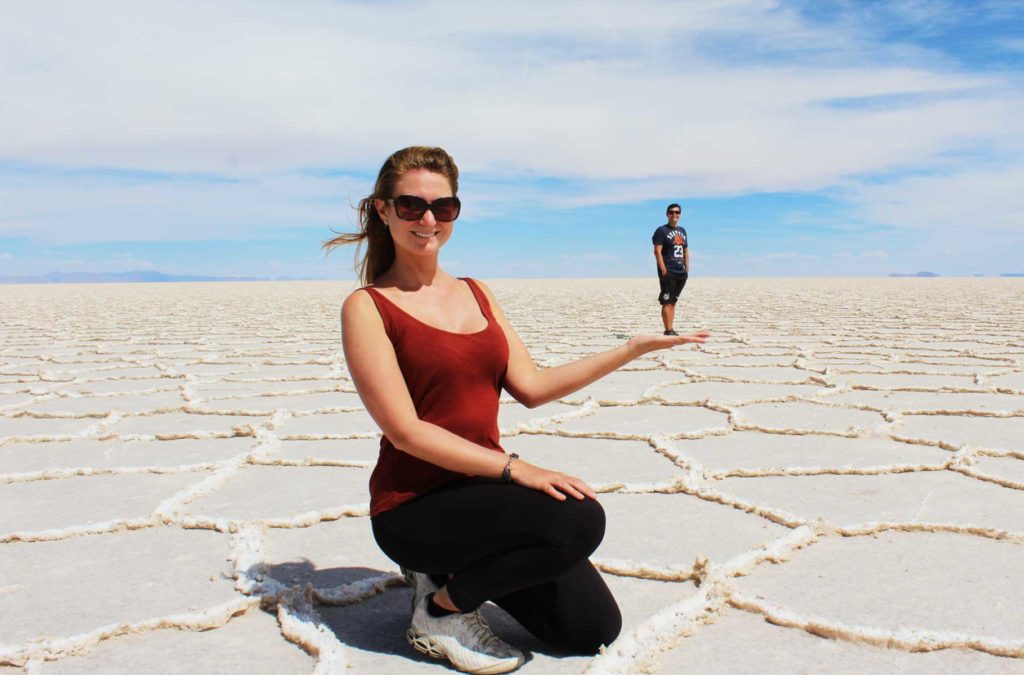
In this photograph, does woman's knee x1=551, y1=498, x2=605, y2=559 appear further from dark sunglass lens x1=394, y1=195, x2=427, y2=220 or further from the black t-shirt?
the black t-shirt

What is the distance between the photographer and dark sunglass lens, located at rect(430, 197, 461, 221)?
1573 mm

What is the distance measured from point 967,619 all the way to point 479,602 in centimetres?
84

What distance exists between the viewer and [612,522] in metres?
2.16

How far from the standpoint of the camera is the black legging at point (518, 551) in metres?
1.42

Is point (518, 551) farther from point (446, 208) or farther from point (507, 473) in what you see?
point (446, 208)

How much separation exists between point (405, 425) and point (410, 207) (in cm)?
38

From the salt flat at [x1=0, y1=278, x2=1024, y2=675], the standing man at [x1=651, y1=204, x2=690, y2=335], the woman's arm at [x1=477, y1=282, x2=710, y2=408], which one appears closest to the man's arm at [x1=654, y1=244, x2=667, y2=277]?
the standing man at [x1=651, y1=204, x2=690, y2=335]

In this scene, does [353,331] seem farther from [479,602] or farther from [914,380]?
[914,380]

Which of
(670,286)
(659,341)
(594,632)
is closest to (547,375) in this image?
(659,341)

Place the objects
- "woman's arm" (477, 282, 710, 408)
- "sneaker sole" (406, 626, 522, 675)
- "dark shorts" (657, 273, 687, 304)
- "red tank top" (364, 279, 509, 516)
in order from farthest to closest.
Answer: "dark shorts" (657, 273, 687, 304), "woman's arm" (477, 282, 710, 408), "red tank top" (364, 279, 509, 516), "sneaker sole" (406, 626, 522, 675)

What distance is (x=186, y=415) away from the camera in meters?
3.64

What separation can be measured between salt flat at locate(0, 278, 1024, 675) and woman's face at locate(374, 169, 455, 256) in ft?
2.20

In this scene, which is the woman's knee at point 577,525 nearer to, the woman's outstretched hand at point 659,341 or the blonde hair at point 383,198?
the woman's outstretched hand at point 659,341

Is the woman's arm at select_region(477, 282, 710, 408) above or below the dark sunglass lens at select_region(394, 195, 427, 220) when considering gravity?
below
